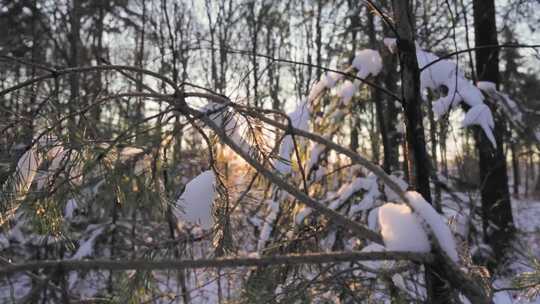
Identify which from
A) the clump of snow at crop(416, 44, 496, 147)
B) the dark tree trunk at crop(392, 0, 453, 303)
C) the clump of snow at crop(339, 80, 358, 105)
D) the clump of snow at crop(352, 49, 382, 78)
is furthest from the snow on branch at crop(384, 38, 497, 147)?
the dark tree trunk at crop(392, 0, 453, 303)

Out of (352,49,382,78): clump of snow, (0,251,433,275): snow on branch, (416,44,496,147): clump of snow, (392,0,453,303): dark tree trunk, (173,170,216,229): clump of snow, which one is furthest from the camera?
(352,49,382,78): clump of snow

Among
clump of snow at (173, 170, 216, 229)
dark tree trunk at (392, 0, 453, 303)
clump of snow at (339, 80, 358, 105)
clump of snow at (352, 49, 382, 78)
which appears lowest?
clump of snow at (173, 170, 216, 229)

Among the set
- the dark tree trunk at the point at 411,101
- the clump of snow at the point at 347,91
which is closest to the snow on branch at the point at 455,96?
the clump of snow at the point at 347,91

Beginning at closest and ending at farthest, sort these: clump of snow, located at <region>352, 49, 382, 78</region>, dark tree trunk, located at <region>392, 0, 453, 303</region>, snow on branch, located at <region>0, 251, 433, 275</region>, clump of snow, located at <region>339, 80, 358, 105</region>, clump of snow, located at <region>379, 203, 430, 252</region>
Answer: snow on branch, located at <region>0, 251, 433, 275</region> → clump of snow, located at <region>379, 203, 430, 252</region> → dark tree trunk, located at <region>392, 0, 453, 303</region> → clump of snow, located at <region>352, 49, 382, 78</region> → clump of snow, located at <region>339, 80, 358, 105</region>

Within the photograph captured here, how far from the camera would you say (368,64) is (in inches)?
82.7

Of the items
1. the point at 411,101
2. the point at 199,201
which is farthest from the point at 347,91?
the point at 199,201

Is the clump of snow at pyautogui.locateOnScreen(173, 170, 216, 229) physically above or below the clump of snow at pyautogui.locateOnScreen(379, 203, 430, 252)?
above

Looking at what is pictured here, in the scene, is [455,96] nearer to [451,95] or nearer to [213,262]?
[451,95]

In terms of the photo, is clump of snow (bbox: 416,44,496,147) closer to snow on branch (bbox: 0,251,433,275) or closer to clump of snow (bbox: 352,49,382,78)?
clump of snow (bbox: 352,49,382,78)

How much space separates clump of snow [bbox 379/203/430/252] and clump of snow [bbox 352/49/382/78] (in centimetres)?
123

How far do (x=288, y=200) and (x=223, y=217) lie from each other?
1112 mm

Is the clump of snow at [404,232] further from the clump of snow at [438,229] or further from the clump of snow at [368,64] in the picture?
the clump of snow at [368,64]

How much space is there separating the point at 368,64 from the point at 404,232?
130cm

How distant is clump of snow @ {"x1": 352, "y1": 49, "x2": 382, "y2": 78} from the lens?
6.81ft
